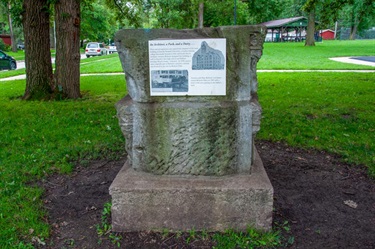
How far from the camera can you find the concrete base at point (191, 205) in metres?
3.30

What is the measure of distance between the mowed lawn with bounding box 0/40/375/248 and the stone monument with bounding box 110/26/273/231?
101cm

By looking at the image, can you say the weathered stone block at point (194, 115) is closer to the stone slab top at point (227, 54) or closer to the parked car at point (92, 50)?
the stone slab top at point (227, 54)

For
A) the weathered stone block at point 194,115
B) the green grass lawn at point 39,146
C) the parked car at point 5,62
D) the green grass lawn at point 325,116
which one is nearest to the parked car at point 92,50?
the parked car at point 5,62

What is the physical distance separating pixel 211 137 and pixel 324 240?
127cm

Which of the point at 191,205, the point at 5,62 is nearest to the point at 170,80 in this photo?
the point at 191,205

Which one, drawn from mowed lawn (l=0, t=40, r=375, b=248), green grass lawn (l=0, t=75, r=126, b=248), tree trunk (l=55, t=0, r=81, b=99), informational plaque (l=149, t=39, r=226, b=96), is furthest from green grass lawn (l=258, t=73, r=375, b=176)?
tree trunk (l=55, t=0, r=81, b=99)

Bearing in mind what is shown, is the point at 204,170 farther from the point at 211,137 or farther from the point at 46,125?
the point at 46,125

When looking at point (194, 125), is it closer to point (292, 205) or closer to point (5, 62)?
point (292, 205)

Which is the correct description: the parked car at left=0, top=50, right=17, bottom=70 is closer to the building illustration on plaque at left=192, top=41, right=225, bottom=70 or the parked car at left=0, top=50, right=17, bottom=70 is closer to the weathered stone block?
the weathered stone block

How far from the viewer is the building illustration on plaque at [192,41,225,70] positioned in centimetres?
330

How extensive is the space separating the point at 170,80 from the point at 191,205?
1.10 m

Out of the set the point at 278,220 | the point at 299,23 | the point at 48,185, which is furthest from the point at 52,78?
the point at 299,23

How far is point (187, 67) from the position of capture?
3.37m

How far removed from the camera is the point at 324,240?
126 inches
